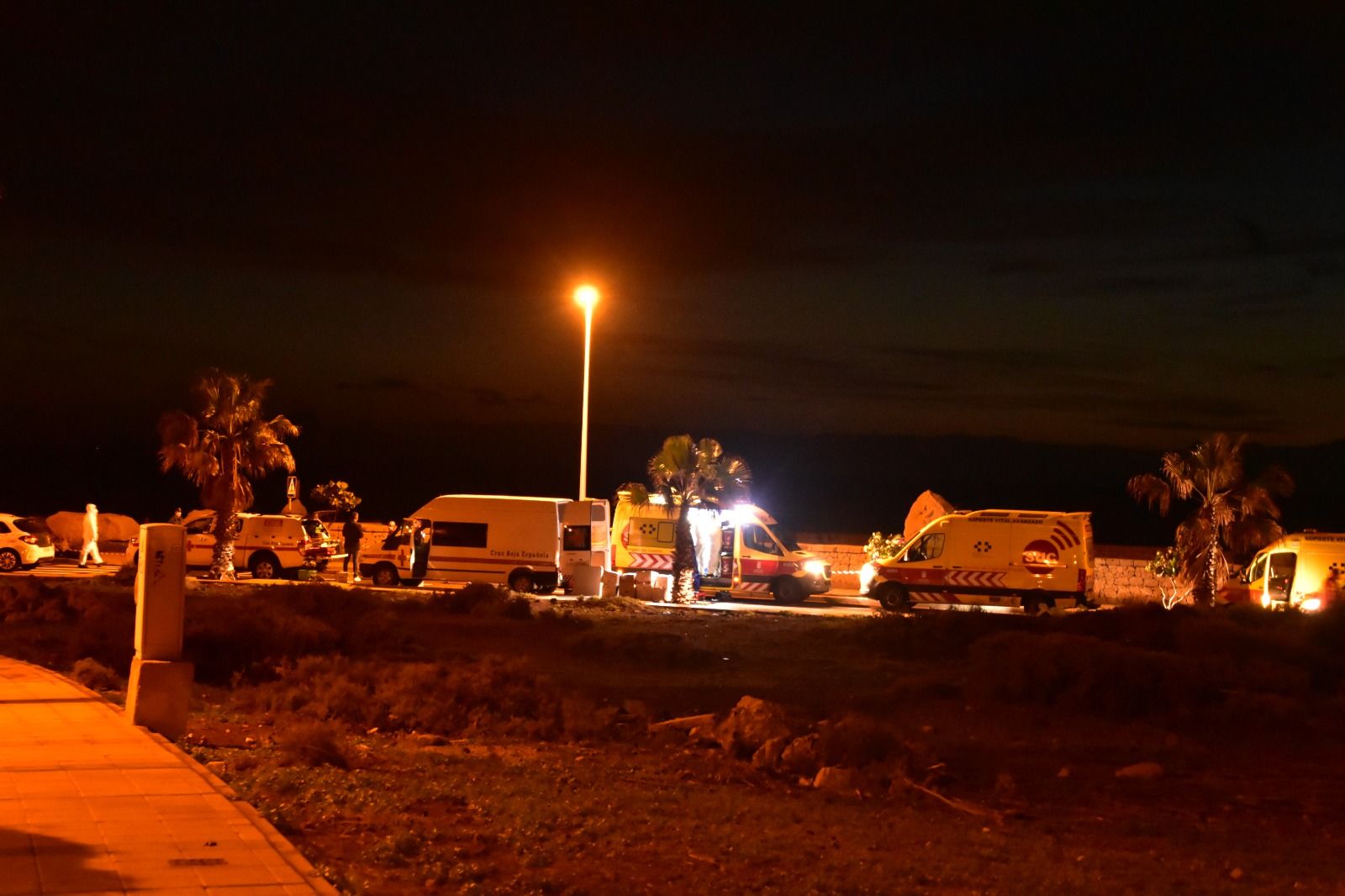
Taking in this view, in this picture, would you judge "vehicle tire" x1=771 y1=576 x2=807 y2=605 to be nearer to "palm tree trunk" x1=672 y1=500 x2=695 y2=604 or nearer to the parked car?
"palm tree trunk" x1=672 y1=500 x2=695 y2=604

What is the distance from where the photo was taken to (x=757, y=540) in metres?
34.4

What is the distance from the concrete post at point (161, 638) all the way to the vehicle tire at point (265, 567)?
25.9 m

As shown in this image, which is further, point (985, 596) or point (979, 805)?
point (985, 596)

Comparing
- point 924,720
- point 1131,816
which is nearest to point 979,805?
point 1131,816

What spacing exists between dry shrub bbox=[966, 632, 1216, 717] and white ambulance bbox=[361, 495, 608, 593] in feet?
54.1

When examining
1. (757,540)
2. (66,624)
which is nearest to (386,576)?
(757,540)

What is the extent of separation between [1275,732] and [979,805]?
601 cm

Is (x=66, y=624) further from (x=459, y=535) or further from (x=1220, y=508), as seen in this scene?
(x=1220, y=508)

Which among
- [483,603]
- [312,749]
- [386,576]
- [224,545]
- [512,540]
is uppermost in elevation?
[512,540]

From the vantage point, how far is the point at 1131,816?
11.3m

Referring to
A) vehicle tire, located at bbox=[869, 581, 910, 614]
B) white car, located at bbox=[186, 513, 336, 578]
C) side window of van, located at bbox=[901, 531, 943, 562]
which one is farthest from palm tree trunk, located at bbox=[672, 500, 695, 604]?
white car, located at bbox=[186, 513, 336, 578]

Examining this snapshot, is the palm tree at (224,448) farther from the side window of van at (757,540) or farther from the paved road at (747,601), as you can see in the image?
the side window of van at (757,540)

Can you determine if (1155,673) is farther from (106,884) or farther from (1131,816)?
(106,884)

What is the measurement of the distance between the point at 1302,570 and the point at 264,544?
24867mm
